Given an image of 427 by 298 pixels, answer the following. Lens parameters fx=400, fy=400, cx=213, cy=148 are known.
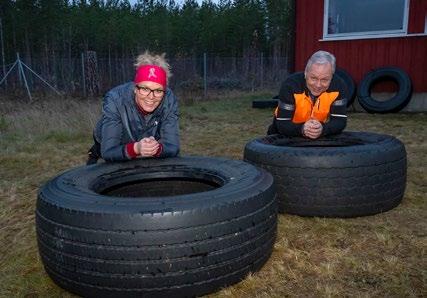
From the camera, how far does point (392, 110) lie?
9.18 metres

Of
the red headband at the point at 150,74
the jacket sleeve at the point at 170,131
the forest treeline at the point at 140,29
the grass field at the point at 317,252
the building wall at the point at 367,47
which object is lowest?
the grass field at the point at 317,252

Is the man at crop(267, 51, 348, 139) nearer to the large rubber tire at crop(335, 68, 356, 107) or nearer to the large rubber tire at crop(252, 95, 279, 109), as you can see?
the large rubber tire at crop(335, 68, 356, 107)

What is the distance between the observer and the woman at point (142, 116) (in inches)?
107


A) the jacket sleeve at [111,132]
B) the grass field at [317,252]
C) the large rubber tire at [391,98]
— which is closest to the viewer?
the grass field at [317,252]

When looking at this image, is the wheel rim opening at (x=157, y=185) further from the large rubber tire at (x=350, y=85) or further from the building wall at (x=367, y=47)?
the building wall at (x=367, y=47)

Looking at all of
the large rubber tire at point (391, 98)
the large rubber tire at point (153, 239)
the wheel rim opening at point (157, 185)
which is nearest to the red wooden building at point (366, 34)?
the large rubber tire at point (391, 98)

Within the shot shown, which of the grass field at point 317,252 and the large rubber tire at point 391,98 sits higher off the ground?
the large rubber tire at point 391,98

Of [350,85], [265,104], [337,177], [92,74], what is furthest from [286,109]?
[92,74]

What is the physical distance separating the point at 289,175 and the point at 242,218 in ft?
3.56

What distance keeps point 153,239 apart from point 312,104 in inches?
91.9

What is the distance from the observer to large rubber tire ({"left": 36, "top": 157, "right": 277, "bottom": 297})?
1.83 meters

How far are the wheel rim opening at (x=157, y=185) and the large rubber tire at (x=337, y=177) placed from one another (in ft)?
1.81

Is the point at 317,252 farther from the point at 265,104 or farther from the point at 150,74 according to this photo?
the point at 265,104

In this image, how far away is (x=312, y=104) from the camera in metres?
3.66
